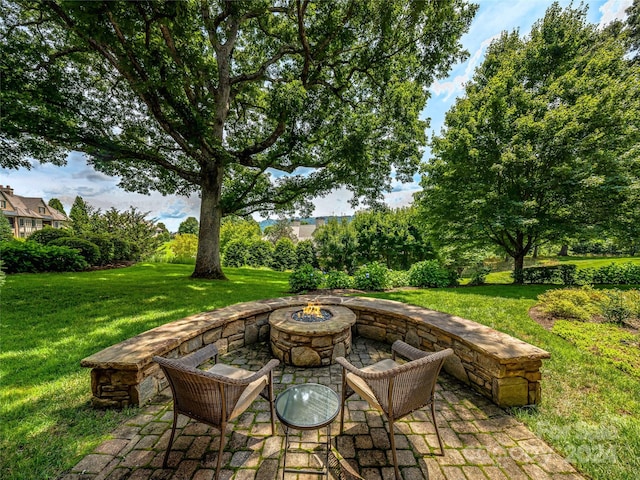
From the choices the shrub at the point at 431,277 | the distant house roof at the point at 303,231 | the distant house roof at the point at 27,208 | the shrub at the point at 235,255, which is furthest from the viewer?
the distant house roof at the point at 303,231

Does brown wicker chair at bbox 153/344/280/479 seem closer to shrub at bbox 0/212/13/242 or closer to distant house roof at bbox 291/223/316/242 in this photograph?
shrub at bbox 0/212/13/242

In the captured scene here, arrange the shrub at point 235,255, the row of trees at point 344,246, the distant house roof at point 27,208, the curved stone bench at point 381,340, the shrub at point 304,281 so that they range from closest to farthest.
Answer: the curved stone bench at point 381,340, the shrub at point 304,281, the shrub at point 235,255, the row of trees at point 344,246, the distant house roof at point 27,208

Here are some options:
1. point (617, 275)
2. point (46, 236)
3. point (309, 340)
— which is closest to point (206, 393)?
point (309, 340)

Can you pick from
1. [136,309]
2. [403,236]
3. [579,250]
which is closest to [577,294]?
[136,309]

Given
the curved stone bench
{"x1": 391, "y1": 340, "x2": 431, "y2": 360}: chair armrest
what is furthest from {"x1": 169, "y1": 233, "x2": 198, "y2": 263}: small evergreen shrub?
{"x1": 391, "y1": 340, "x2": 431, "y2": 360}: chair armrest

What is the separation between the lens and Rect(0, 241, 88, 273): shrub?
8805mm

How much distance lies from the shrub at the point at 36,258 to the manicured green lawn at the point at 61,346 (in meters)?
1.76

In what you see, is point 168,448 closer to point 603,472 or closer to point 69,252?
point 603,472

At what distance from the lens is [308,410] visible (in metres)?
2.05

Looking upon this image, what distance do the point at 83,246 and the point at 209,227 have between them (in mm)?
7023

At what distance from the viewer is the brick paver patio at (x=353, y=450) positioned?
1.88 meters

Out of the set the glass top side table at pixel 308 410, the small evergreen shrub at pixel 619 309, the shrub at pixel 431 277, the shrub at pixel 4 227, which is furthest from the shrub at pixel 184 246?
the small evergreen shrub at pixel 619 309

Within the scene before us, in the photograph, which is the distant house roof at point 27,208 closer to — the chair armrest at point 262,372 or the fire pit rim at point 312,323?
the fire pit rim at point 312,323

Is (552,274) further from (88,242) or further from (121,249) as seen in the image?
(121,249)
